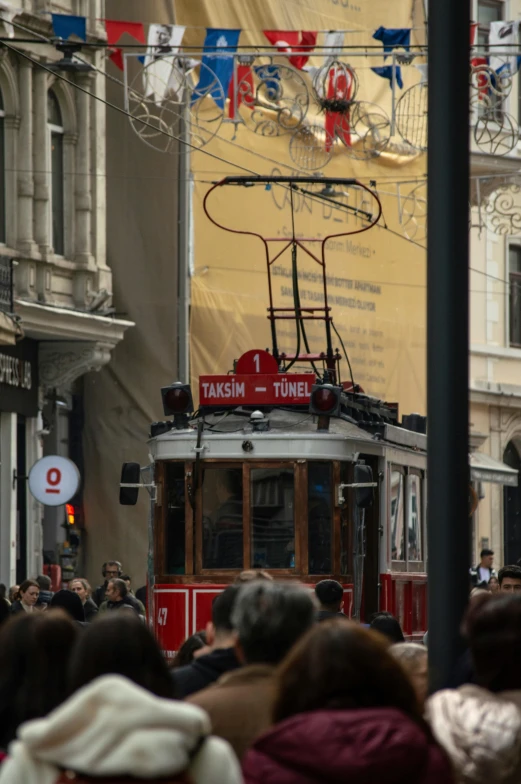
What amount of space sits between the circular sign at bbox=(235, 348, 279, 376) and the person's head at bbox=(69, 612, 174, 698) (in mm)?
10100

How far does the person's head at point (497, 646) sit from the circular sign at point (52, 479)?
13.7 meters

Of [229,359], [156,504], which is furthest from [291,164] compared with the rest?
[156,504]

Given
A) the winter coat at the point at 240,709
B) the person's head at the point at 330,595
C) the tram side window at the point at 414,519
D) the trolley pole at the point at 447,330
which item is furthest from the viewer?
the tram side window at the point at 414,519

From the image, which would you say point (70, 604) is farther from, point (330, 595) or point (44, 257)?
point (44, 257)

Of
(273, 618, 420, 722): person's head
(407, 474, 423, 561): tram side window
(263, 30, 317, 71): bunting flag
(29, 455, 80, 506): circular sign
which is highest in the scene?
(263, 30, 317, 71): bunting flag

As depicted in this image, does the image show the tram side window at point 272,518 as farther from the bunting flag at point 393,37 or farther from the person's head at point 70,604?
the bunting flag at point 393,37

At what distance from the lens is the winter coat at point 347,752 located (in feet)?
12.6

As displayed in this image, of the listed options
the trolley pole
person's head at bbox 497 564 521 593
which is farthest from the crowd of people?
person's head at bbox 497 564 521 593

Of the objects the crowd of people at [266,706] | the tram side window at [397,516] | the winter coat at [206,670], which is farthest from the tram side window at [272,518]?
the crowd of people at [266,706]

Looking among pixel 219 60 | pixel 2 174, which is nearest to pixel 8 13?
pixel 2 174

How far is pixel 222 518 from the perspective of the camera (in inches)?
550

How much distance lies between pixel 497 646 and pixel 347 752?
3.10ft

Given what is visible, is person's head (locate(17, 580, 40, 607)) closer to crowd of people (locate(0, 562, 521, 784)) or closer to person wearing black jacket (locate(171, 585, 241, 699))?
person wearing black jacket (locate(171, 585, 241, 699))

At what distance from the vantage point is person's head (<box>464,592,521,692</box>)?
184 inches
